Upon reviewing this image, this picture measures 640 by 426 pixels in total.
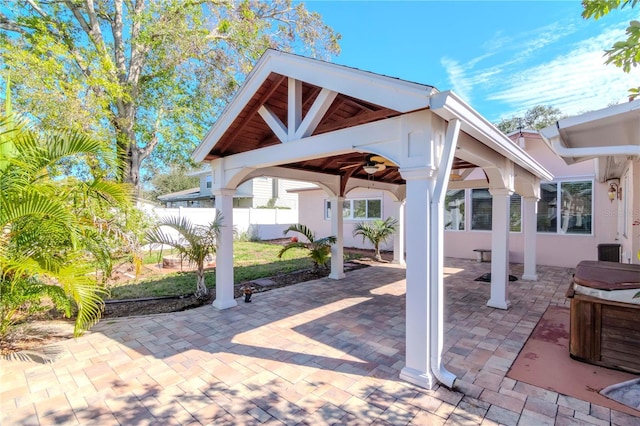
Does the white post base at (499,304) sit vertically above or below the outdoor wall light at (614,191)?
below

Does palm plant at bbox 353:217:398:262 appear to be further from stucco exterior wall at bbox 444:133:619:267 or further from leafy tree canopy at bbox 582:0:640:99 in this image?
leafy tree canopy at bbox 582:0:640:99

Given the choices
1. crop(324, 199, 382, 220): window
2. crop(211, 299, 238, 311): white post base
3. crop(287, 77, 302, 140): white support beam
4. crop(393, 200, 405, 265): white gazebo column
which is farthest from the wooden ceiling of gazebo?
crop(324, 199, 382, 220): window

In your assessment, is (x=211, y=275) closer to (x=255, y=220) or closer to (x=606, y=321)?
(x=606, y=321)

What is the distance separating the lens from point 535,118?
24.8 m

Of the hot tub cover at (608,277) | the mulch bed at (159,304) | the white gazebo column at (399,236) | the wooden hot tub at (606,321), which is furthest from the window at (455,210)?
the wooden hot tub at (606,321)

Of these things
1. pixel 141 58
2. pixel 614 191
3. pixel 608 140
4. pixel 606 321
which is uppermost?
pixel 141 58

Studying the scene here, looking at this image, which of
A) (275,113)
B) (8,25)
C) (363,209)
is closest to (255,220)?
(363,209)

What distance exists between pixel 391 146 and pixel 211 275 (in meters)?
7.30

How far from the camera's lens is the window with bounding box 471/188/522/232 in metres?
10.6

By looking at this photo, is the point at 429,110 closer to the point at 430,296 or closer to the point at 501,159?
the point at 430,296

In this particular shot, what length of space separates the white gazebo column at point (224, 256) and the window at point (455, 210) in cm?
920

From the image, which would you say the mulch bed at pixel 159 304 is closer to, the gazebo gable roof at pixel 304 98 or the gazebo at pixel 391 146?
the gazebo at pixel 391 146

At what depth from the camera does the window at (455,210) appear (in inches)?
461

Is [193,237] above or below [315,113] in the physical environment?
below
